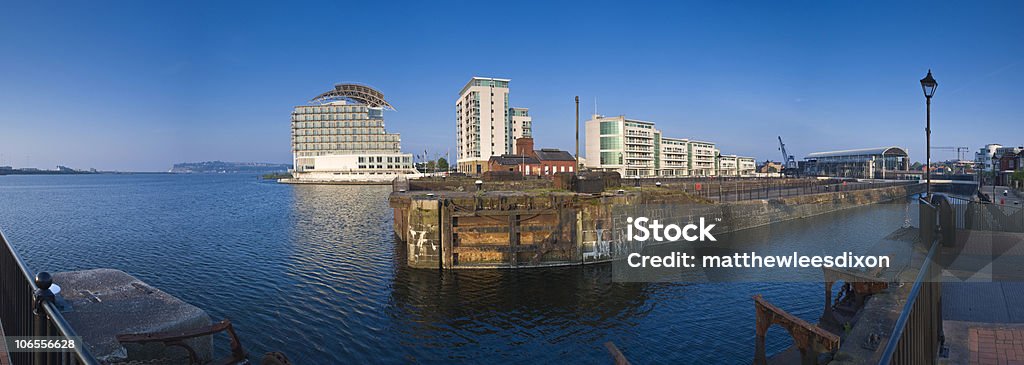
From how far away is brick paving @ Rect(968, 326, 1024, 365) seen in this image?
8.35m

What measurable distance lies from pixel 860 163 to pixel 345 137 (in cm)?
17636

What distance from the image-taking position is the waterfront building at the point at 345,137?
17712 centimetres

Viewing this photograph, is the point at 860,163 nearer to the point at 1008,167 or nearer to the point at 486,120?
the point at 1008,167

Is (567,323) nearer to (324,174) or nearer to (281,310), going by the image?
(281,310)

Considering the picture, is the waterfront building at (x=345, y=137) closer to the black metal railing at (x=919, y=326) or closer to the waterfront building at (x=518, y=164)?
the waterfront building at (x=518, y=164)

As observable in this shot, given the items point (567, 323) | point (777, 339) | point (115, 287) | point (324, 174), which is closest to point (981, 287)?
point (777, 339)

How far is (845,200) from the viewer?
66000 millimetres

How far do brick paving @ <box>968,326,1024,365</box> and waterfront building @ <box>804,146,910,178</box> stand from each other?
14913cm

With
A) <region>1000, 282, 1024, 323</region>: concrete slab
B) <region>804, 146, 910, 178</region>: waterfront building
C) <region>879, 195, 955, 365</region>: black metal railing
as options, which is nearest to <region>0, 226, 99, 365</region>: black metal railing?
<region>879, 195, 955, 365</region>: black metal railing

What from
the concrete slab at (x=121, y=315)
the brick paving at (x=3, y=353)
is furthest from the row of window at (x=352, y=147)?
the brick paving at (x=3, y=353)

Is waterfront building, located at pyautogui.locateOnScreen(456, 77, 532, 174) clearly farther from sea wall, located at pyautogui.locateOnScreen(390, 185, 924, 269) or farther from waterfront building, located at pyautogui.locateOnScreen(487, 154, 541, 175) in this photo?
sea wall, located at pyautogui.locateOnScreen(390, 185, 924, 269)

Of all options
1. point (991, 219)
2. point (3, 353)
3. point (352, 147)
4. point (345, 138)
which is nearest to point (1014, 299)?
point (991, 219)

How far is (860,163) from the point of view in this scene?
152875 mm

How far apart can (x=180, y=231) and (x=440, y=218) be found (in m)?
31.9
